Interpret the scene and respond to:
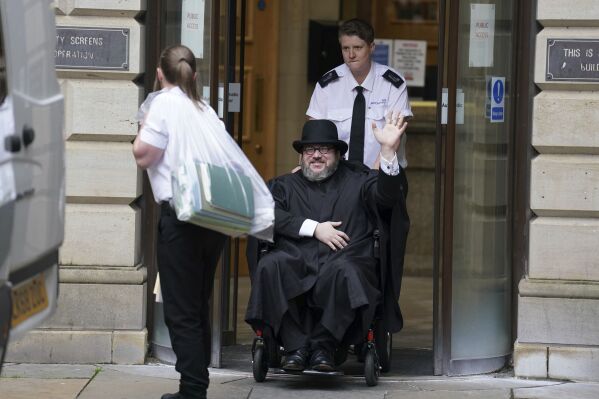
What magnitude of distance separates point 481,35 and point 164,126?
2.28m

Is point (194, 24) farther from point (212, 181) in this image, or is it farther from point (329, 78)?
point (212, 181)

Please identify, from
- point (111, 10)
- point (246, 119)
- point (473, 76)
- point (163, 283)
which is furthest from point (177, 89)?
point (246, 119)

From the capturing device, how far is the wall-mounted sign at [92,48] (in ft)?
25.7

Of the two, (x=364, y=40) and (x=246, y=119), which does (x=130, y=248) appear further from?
(x=246, y=119)

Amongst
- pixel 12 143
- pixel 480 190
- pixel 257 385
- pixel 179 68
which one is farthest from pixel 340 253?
pixel 12 143

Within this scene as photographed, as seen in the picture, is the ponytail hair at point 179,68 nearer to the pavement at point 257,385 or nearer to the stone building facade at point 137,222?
the stone building facade at point 137,222

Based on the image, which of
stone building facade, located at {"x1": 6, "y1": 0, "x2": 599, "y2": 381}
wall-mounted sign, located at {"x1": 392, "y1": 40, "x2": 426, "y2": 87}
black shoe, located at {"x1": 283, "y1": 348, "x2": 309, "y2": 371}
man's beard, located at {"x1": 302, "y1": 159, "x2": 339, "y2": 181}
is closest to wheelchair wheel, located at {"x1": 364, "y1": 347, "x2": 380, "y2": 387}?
black shoe, located at {"x1": 283, "y1": 348, "x2": 309, "y2": 371}

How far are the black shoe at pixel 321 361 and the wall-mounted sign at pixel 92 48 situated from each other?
198cm

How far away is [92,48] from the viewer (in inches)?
309

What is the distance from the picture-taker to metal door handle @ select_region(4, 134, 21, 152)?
5366mm

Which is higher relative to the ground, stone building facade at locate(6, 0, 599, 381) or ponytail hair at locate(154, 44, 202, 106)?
ponytail hair at locate(154, 44, 202, 106)

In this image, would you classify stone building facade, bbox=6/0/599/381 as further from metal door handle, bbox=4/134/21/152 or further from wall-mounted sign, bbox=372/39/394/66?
wall-mounted sign, bbox=372/39/394/66

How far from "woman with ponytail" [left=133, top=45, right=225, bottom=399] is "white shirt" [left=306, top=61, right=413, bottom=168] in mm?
1590

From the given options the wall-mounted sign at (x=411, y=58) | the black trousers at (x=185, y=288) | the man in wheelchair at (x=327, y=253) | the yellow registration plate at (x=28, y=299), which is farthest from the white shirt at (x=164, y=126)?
the wall-mounted sign at (x=411, y=58)
